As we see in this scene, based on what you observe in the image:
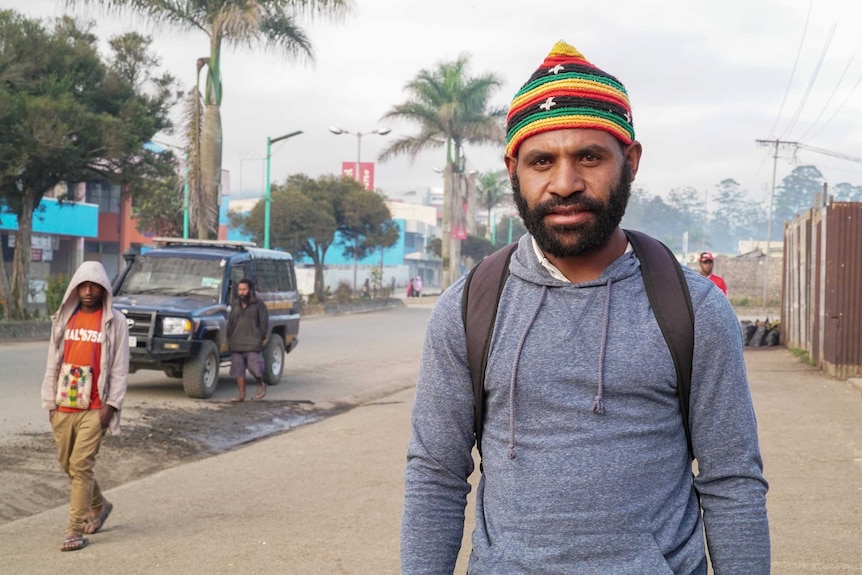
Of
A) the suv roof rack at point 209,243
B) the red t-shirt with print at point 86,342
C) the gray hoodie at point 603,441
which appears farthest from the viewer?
the suv roof rack at point 209,243

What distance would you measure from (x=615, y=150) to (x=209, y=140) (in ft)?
79.1

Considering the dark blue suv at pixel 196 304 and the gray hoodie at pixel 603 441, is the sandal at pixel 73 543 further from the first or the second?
the dark blue suv at pixel 196 304

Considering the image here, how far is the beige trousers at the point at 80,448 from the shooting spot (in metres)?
7.08

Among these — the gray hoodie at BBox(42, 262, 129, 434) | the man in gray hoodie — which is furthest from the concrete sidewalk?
the man in gray hoodie

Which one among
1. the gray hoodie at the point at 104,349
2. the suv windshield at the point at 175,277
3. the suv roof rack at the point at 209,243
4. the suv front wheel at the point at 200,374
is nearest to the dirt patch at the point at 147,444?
the suv front wheel at the point at 200,374

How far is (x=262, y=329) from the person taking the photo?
1534cm

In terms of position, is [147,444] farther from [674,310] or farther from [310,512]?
[674,310]

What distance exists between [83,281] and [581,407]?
586cm

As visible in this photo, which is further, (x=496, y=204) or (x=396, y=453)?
(x=496, y=204)

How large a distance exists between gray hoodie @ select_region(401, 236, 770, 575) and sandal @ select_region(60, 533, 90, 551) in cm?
494

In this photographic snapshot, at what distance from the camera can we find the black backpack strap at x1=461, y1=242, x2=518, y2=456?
94.7 inches

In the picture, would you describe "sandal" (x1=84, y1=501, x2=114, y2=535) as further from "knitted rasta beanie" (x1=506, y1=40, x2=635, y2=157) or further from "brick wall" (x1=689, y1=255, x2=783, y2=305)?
"brick wall" (x1=689, y1=255, x2=783, y2=305)

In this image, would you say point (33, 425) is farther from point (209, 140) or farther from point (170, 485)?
point (209, 140)

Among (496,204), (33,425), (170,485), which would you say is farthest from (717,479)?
(496,204)
